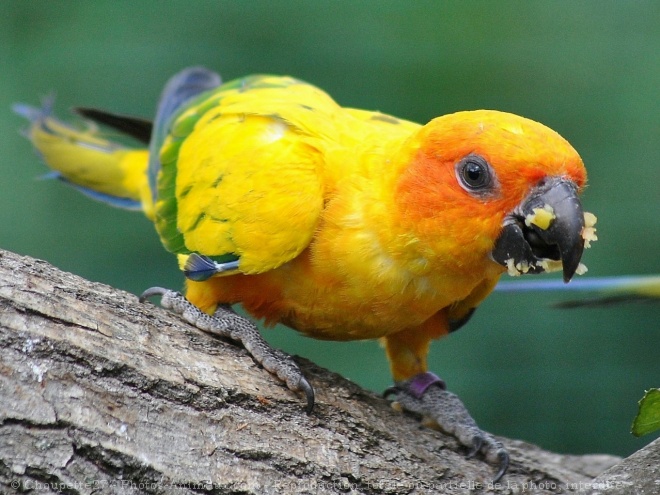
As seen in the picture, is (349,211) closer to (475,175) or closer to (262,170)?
(262,170)

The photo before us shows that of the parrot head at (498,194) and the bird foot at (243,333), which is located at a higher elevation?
the parrot head at (498,194)

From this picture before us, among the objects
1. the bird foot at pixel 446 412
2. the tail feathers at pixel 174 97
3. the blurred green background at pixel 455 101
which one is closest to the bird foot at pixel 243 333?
the bird foot at pixel 446 412

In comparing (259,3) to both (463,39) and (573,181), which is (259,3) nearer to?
(463,39)

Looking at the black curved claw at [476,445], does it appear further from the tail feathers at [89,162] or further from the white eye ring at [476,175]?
the tail feathers at [89,162]

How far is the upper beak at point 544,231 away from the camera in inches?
78.0

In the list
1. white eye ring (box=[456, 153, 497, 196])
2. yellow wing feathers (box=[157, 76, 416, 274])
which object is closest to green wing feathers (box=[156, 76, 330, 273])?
yellow wing feathers (box=[157, 76, 416, 274])

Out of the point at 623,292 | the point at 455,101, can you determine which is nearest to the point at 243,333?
the point at 623,292

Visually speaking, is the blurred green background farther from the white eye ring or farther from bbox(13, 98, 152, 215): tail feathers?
the white eye ring

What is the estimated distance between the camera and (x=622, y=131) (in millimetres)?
4281

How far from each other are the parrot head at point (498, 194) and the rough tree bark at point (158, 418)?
619 mm

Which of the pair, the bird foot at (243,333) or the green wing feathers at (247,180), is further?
the green wing feathers at (247,180)

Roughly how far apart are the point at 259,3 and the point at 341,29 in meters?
0.53

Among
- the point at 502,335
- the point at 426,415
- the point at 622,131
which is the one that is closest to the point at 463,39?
the point at 622,131

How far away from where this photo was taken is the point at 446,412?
A: 270 centimetres
